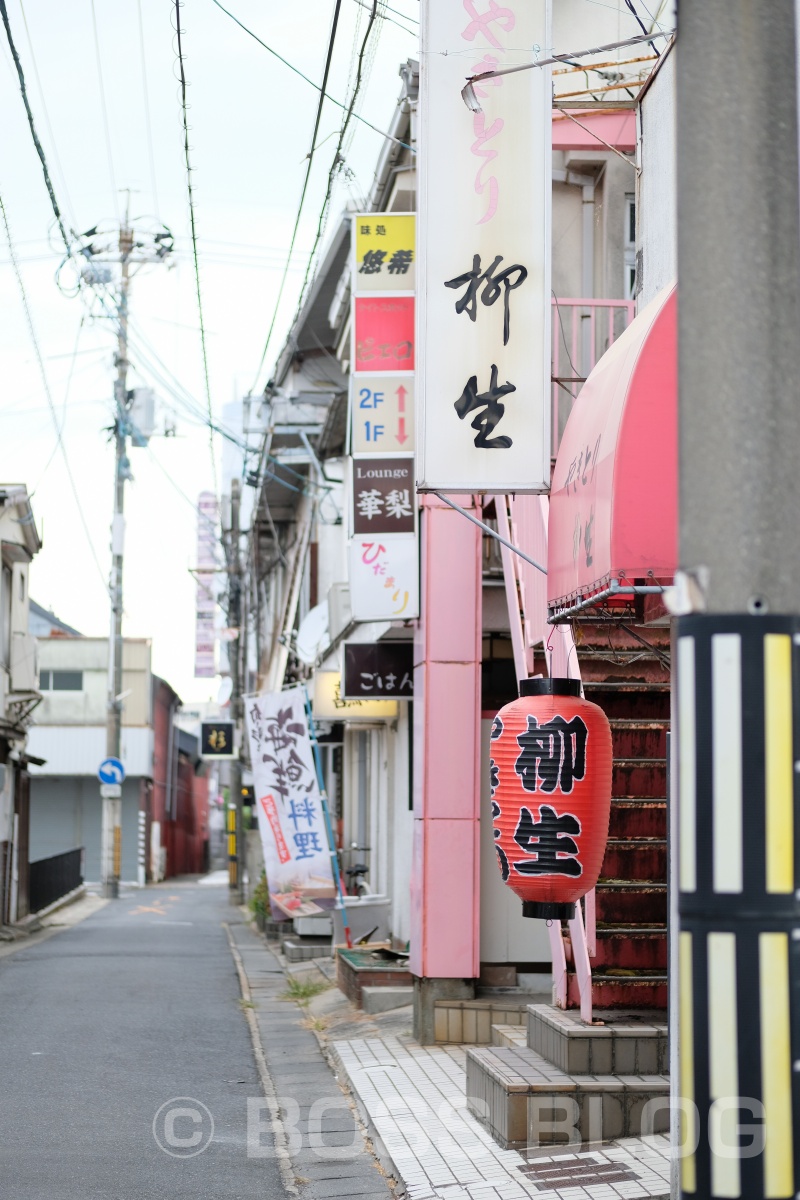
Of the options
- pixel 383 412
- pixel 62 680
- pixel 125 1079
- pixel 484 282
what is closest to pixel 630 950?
pixel 125 1079

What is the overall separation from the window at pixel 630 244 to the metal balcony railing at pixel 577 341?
44cm

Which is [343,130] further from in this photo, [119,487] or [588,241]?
[119,487]

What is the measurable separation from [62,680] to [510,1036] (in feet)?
162

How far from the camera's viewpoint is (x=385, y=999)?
15.3m

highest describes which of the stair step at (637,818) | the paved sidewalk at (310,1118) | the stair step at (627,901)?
the stair step at (637,818)

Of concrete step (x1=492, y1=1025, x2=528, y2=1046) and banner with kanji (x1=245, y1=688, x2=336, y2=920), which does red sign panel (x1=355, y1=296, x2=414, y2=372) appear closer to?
banner with kanji (x1=245, y1=688, x2=336, y2=920)

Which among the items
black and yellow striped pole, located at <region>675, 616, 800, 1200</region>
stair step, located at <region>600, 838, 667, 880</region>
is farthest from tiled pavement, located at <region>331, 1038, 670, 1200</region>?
black and yellow striped pole, located at <region>675, 616, 800, 1200</region>

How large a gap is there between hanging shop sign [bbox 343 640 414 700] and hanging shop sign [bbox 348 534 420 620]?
73.9 inches

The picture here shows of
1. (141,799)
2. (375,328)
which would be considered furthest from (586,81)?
(141,799)

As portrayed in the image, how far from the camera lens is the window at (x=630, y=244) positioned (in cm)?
1365

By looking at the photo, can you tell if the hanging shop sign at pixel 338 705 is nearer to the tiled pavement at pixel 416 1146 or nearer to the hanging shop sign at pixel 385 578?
the hanging shop sign at pixel 385 578

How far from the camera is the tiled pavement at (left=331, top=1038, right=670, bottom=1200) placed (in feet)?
26.7

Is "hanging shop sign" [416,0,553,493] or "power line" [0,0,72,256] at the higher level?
"power line" [0,0,72,256]

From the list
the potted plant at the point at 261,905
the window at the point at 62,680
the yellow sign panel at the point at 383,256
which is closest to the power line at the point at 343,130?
the yellow sign panel at the point at 383,256
